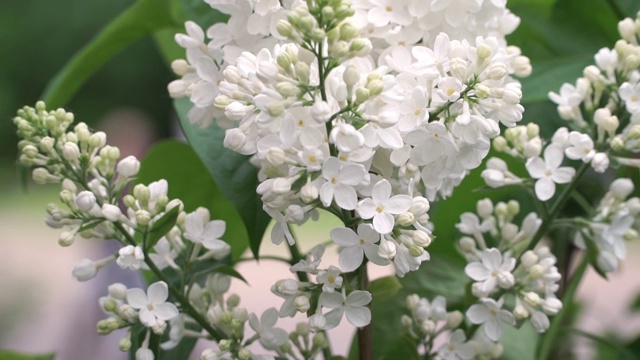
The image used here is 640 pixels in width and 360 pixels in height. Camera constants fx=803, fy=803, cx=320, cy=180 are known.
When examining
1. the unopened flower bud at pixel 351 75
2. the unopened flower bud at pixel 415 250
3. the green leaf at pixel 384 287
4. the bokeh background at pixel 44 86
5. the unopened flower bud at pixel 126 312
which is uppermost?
the unopened flower bud at pixel 351 75

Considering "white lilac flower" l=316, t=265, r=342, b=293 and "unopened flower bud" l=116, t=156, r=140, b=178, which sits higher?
"unopened flower bud" l=116, t=156, r=140, b=178

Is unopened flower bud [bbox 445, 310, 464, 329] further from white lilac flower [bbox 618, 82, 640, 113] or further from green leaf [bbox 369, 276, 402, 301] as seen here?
white lilac flower [bbox 618, 82, 640, 113]

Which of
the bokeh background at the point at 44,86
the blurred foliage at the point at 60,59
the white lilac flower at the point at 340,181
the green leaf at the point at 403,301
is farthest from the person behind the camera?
the blurred foliage at the point at 60,59

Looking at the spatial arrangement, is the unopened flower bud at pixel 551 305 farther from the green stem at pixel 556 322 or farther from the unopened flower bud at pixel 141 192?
the unopened flower bud at pixel 141 192

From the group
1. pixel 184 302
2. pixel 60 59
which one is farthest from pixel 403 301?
pixel 60 59

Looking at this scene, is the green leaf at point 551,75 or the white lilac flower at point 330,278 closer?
the white lilac flower at point 330,278

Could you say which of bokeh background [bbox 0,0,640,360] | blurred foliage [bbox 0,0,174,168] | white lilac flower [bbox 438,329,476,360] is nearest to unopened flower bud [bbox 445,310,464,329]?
white lilac flower [bbox 438,329,476,360]

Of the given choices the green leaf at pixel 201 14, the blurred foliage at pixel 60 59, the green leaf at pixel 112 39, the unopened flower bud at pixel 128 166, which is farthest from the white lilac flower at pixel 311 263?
the blurred foliage at pixel 60 59
